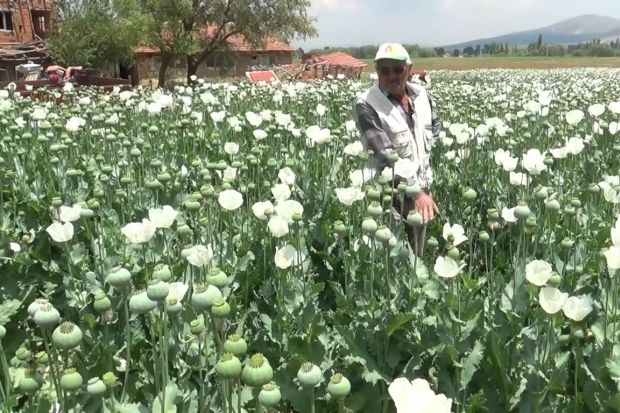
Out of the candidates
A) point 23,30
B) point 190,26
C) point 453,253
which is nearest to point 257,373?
point 453,253

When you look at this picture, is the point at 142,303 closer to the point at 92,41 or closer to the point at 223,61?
the point at 223,61

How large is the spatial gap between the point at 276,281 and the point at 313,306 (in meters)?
0.38

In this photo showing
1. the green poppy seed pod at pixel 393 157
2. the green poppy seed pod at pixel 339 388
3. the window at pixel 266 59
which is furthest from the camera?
the window at pixel 266 59

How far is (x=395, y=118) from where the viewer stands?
379 centimetres

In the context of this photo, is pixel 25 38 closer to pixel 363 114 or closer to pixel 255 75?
pixel 255 75

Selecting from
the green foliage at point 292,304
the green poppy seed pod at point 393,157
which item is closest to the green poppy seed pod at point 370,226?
the green foliage at point 292,304

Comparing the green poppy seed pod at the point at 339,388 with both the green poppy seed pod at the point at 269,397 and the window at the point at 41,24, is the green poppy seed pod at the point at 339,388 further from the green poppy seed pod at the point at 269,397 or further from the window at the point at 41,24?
the window at the point at 41,24

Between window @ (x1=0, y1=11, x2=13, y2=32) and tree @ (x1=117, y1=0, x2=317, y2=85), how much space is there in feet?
42.0

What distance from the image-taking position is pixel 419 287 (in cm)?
309

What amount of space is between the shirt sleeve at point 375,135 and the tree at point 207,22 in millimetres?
23276

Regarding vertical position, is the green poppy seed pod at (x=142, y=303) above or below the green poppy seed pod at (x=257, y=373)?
above

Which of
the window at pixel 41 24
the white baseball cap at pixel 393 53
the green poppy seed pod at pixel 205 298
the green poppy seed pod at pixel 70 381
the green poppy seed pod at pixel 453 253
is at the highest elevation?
the window at pixel 41 24

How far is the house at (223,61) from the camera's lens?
30.3m

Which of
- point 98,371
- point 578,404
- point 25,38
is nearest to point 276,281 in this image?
point 98,371
